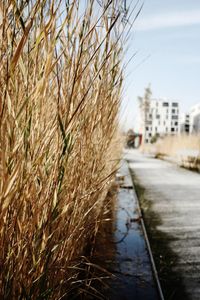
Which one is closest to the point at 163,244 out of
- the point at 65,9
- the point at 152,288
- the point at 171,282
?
the point at 171,282

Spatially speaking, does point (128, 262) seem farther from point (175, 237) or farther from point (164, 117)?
point (164, 117)

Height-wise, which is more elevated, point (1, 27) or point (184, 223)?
point (1, 27)

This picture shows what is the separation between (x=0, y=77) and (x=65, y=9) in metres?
0.28

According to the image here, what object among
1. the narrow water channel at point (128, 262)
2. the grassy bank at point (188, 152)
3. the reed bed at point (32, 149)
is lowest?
the grassy bank at point (188, 152)

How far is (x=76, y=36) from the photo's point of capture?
1149 mm

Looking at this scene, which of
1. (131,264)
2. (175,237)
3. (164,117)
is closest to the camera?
(131,264)

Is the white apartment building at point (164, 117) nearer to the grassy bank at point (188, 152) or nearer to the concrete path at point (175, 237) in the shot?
the grassy bank at point (188, 152)

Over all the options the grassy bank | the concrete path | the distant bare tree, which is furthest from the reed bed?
the distant bare tree

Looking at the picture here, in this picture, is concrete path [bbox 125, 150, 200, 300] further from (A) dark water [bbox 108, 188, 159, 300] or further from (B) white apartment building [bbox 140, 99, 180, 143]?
(B) white apartment building [bbox 140, 99, 180, 143]

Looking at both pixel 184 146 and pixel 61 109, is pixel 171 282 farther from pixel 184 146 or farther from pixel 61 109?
pixel 184 146

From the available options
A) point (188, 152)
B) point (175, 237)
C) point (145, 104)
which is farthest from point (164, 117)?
point (175, 237)

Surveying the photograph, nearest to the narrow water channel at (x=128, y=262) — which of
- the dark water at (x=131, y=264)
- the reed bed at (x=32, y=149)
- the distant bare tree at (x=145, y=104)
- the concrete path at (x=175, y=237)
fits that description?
the dark water at (x=131, y=264)

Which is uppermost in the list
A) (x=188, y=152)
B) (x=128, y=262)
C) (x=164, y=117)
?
Result: (x=164, y=117)

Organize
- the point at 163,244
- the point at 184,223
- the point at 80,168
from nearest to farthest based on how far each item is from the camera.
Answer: the point at 80,168 → the point at 163,244 → the point at 184,223
